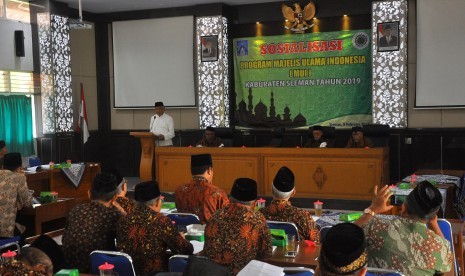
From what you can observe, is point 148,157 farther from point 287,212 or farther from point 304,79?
point 287,212

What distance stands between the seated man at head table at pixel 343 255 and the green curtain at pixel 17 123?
9.13 m

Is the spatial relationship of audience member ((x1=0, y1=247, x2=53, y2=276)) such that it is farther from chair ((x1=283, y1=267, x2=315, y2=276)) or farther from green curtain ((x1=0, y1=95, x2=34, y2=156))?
green curtain ((x1=0, y1=95, x2=34, y2=156))

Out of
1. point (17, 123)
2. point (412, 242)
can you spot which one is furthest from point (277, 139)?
point (412, 242)

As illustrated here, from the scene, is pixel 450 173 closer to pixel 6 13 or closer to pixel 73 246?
pixel 73 246

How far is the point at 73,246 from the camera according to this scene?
371 centimetres

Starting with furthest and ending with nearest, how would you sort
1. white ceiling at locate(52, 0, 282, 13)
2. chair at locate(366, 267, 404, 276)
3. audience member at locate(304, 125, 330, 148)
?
white ceiling at locate(52, 0, 282, 13), audience member at locate(304, 125, 330, 148), chair at locate(366, 267, 404, 276)

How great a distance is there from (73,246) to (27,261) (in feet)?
4.37

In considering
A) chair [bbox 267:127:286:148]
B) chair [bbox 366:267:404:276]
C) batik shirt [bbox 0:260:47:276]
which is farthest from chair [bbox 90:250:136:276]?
chair [bbox 267:127:286:148]

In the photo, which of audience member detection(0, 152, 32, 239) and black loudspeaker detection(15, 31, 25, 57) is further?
black loudspeaker detection(15, 31, 25, 57)

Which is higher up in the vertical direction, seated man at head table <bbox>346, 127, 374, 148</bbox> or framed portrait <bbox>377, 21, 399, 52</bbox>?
framed portrait <bbox>377, 21, 399, 52</bbox>

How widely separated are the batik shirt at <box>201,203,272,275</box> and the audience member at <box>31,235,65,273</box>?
0.84m

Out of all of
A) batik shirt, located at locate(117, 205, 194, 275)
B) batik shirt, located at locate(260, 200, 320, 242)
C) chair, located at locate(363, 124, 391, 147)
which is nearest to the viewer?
batik shirt, located at locate(117, 205, 194, 275)

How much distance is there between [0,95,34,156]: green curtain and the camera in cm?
1004

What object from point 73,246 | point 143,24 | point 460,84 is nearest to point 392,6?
point 460,84
